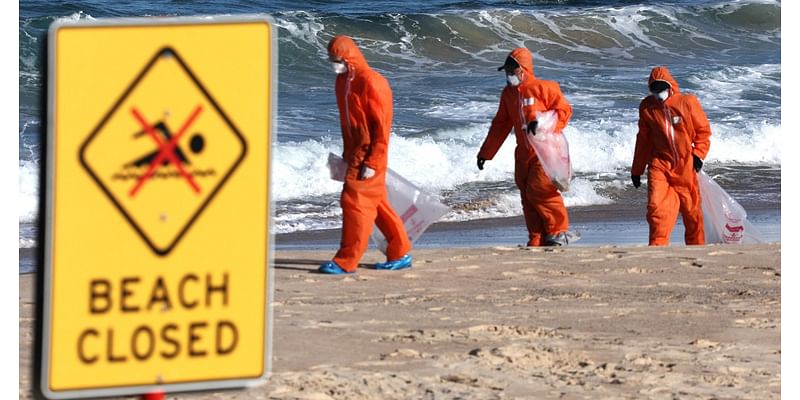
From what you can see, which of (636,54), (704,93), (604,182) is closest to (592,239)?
(604,182)

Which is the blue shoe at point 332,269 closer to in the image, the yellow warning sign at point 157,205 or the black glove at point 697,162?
the black glove at point 697,162

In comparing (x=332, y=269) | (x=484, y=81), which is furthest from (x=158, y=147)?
(x=484, y=81)

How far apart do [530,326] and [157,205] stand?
5196mm

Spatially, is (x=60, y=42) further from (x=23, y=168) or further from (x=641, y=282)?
(x=23, y=168)

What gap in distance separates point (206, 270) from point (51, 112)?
0.44 metres

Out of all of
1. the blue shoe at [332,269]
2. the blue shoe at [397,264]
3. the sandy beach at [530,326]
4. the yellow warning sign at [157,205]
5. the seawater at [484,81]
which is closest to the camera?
the yellow warning sign at [157,205]

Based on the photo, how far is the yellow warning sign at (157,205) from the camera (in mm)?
2963

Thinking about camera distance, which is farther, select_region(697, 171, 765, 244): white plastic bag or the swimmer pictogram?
select_region(697, 171, 765, 244): white plastic bag

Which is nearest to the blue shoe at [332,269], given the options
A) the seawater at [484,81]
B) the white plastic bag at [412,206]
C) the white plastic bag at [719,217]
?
the white plastic bag at [412,206]

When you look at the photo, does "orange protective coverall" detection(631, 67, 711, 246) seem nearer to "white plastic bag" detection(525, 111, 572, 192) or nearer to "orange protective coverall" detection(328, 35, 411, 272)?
"white plastic bag" detection(525, 111, 572, 192)

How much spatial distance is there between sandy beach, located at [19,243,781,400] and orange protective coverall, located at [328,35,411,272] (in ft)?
0.84

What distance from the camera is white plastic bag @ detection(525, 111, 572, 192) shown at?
10.8 meters

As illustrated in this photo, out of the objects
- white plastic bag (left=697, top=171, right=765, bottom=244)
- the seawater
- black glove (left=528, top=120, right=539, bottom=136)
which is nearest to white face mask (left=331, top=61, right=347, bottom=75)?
black glove (left=528, top=120, right=539, bottom=136)

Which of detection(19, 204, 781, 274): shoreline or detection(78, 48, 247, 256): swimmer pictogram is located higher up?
detection(78, 48, 247, 256): swimmer pictogram
